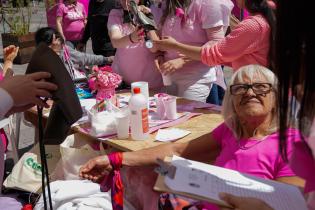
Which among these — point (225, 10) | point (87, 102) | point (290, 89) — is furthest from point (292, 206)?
point (87, 102)

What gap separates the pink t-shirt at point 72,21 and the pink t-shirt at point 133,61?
2.94 m

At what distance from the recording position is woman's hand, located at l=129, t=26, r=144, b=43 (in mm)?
3014

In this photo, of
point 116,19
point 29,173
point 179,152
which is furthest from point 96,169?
point 116,19

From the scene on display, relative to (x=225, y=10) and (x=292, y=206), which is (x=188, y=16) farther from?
(x=292, y=206)

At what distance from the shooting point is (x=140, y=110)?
243cm

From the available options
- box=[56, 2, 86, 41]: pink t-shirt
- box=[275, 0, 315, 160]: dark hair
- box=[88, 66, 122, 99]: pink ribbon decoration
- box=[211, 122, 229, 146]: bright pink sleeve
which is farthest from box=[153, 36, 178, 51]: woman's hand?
box=[56, 2, 86, 41]: pink t-shirt

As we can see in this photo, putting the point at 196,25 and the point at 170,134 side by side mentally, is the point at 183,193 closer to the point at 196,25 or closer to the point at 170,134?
the point at 170,134

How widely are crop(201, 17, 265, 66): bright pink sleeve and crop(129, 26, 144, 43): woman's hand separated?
485 millimetres

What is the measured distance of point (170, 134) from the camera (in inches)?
98.3

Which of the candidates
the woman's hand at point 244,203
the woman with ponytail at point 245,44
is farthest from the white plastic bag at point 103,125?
the woman's hand at point 244,203

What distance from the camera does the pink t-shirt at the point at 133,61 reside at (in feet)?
10.4

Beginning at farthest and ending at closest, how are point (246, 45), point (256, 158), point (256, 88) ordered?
1. point (246, 45)
2. point (256, 88)
3. point (256, 158)

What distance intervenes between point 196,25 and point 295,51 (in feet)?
7.06

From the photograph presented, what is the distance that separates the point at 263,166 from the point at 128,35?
1.58 m
